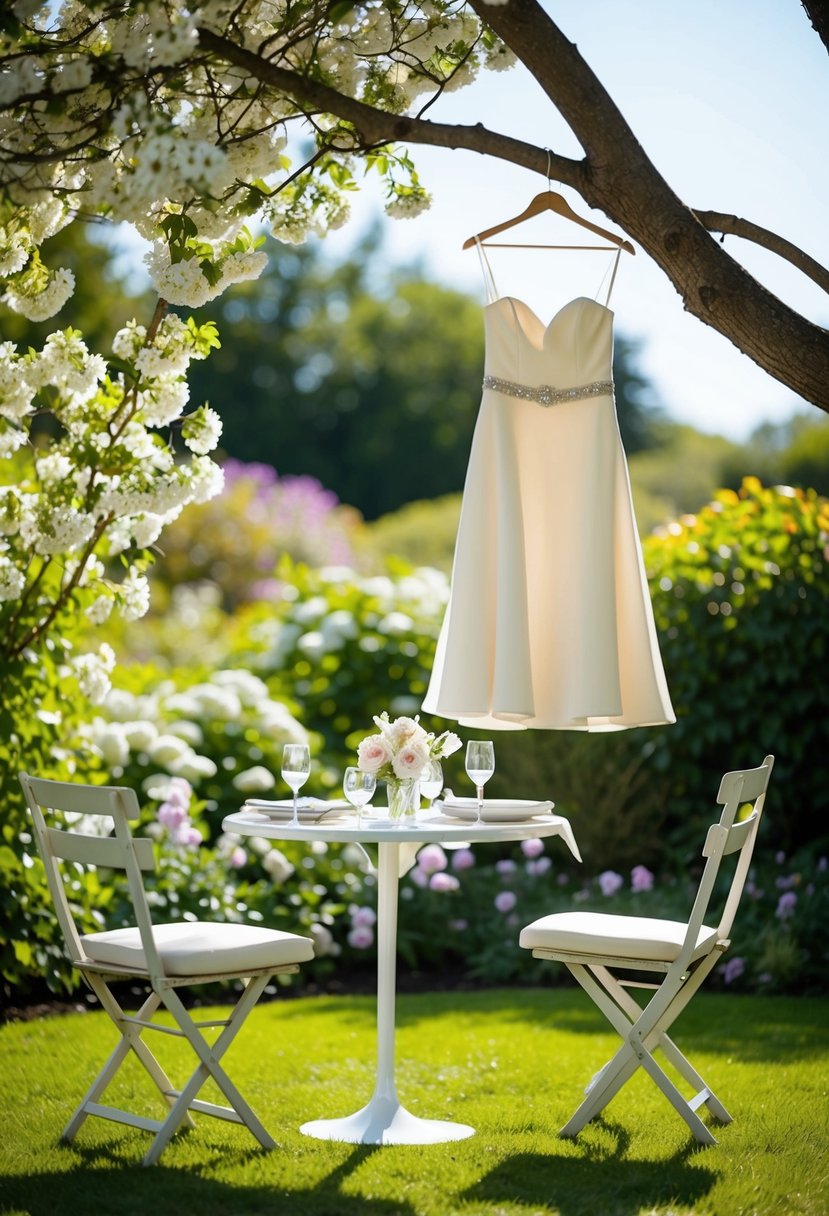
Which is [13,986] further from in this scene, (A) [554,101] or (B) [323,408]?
(B) [323,408]

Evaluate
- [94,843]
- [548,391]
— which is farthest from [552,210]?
[94,843]

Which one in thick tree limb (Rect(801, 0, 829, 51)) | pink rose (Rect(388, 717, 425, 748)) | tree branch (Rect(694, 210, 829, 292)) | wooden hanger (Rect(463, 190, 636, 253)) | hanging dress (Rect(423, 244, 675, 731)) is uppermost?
thick tree limb (Rect(801, 0, 829, 51))

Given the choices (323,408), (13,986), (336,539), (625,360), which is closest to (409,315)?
(323,408)

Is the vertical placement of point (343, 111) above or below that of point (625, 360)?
below

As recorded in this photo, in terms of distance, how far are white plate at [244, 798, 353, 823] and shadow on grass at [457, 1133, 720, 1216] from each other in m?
0.95

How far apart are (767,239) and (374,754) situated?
1.64 m

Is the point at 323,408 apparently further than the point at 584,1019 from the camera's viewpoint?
Yes

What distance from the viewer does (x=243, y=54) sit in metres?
3.14

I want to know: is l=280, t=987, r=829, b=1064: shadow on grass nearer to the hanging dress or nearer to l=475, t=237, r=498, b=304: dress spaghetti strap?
the hanging dress

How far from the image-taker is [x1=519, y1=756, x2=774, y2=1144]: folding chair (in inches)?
126

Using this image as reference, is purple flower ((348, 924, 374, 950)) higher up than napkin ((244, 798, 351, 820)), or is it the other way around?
napkin ((244, 798, 351, 820))

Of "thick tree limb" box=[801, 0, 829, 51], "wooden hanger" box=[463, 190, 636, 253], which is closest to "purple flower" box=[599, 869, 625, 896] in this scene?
"wooden hanger" box=[463, 190, 636, 253]

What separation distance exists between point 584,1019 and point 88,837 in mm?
2223

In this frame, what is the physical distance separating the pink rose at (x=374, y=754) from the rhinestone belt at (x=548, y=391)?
1.05 meters
